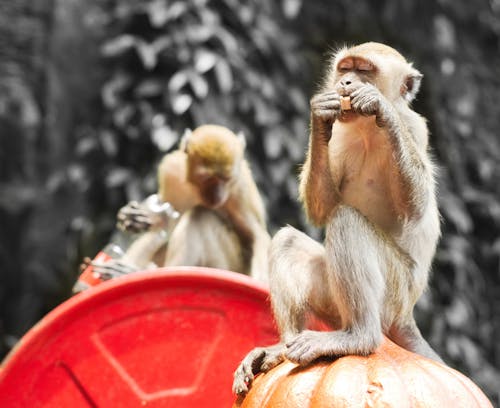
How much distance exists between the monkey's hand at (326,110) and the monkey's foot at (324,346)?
0.69 meters

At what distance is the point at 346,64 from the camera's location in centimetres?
305

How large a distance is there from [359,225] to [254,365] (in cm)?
58

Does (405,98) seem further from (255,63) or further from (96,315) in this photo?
(255,63)

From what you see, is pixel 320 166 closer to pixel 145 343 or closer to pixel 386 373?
pixel 386 373

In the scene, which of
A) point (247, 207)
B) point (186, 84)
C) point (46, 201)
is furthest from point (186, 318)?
point (46, 201)

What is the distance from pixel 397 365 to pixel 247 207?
9.04ft

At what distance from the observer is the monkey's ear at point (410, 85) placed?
126 inches

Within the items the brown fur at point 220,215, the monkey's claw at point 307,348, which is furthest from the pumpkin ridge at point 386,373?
the brown fur at point 220,215

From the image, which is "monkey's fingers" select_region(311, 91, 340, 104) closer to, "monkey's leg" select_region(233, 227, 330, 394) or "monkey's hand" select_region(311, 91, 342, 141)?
"monkey's hand" select_region(311, 91, 342, 141)

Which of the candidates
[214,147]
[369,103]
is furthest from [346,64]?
[214,147]

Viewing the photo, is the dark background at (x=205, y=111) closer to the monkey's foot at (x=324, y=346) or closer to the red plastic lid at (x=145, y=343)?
the red plastic lid at (x=145, y=343)

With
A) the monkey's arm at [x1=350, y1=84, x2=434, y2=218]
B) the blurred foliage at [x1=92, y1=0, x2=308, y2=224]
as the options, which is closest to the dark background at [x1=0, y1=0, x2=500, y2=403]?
the blurred foliage at [x1=92, y1=0, x2=308, y2=224]

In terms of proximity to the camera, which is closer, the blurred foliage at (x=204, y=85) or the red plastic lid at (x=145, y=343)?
the red plastic lid at (x=145, y=343)

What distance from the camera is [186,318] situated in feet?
11.5
